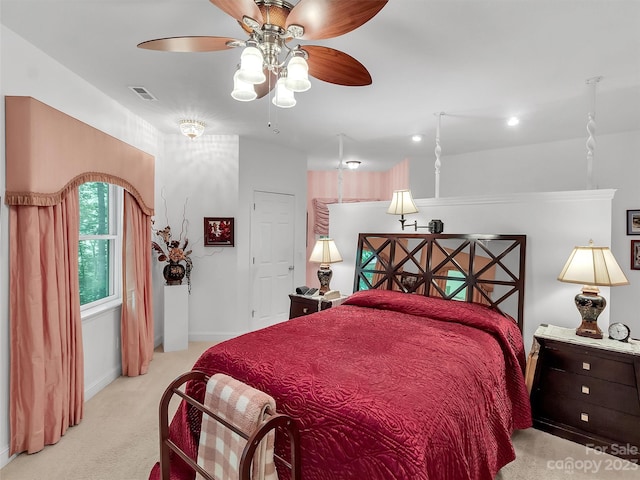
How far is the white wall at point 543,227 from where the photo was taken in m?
2.60

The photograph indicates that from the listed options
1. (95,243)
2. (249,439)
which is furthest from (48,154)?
(249,439)

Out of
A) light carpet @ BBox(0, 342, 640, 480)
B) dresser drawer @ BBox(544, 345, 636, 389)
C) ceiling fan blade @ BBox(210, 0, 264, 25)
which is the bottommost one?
light carpet @ BBox(0, 342, 640, 480)

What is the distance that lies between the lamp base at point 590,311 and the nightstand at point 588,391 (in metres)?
0.06

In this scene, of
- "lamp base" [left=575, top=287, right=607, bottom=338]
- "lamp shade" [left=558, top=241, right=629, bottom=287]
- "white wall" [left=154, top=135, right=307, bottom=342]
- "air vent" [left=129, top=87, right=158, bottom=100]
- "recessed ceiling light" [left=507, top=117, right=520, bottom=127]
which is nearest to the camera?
"lamp shade" [left=558, top=241, right=629, bottom=287]

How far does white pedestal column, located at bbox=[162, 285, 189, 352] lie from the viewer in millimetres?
3951

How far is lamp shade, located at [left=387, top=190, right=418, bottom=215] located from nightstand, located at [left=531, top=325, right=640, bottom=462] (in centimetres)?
148

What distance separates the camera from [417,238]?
335 cm

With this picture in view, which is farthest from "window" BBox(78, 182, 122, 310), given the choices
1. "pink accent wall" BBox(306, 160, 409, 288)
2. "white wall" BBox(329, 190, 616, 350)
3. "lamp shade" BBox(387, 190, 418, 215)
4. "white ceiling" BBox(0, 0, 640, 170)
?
"pink accent wall" BBox(306, 160, 409, 288)

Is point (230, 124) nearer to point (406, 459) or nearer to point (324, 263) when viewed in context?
point (324, 263)

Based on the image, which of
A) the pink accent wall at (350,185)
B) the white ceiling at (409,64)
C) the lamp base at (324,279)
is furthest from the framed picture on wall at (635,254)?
the pink accent wall at (350,185)

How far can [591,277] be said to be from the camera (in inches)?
88.5

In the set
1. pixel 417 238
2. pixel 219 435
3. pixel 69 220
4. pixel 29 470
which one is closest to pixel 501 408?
pixel 219 435

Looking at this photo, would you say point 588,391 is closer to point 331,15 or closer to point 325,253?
point 325,253

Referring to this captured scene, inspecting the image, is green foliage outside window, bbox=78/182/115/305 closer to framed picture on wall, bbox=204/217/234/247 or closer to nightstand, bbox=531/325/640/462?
framed picture on wall, bbox=204/217/234/247
